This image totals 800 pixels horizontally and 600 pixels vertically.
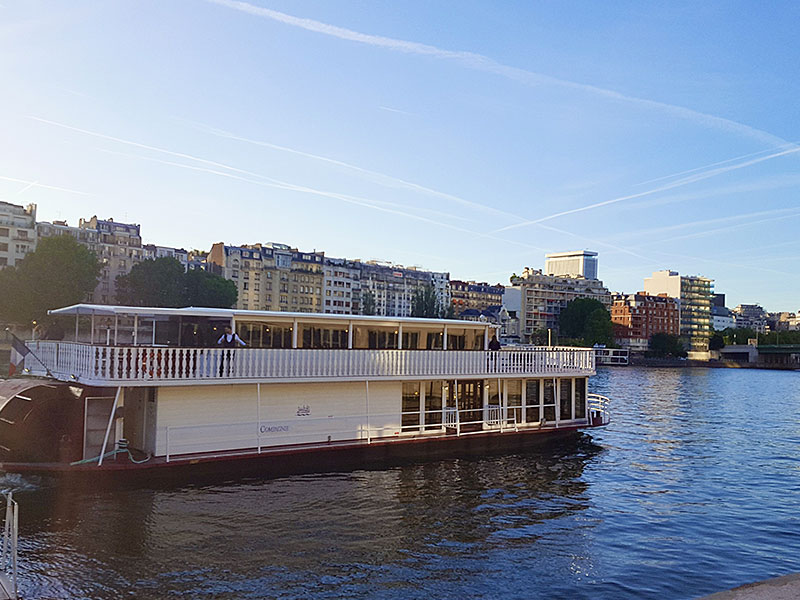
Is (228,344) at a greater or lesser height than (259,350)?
greater

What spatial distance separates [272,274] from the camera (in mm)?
149250

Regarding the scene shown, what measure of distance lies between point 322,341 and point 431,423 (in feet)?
16.7

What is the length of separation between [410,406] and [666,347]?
176 metres

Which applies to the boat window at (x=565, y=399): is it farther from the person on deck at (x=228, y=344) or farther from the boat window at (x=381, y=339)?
the person on deck at (x=228, y=344)

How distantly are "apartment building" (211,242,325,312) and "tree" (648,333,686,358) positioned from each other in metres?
92.6

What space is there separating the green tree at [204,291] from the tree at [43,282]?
19.2 m

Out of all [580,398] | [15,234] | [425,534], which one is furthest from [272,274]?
[425,534]

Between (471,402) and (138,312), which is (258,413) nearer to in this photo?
(138,312)

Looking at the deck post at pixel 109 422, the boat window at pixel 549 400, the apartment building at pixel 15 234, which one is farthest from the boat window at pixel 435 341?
the apartment building at pixel 15 234

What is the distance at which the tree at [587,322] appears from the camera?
6924 inches

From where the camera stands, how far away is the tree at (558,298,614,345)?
176m

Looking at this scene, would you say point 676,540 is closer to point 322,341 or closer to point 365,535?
point 365,535

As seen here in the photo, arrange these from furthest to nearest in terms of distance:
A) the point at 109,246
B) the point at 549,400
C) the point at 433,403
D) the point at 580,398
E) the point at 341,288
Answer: the point at 341,288 → the point at 109,246 → the point at 580,398 → the point at 549,400 → the point at 433,403

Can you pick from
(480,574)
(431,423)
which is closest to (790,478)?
(431,423)
